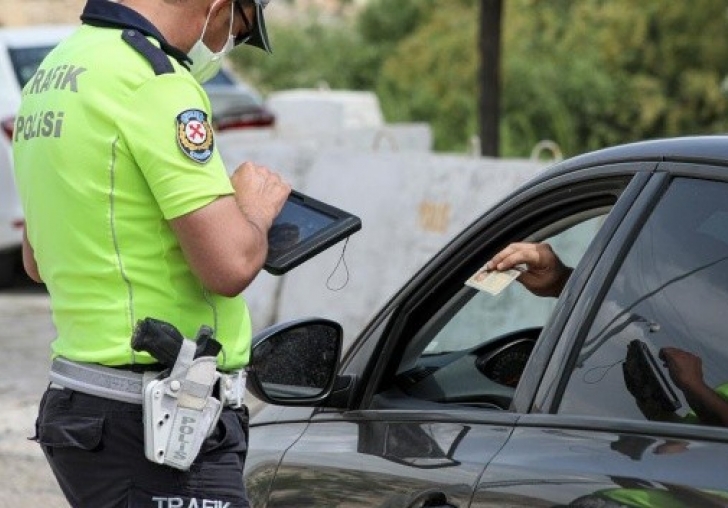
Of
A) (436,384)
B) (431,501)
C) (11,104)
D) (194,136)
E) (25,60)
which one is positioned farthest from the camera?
(25,60)

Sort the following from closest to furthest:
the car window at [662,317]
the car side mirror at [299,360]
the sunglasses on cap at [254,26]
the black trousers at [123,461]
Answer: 1. the car window at [662,317]
2. the black trousers at [123,461]
3. the sunglasses on cap at [254,26]
4. the car side mirror at [299,360]

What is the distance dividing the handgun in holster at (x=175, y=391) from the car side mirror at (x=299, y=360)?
51cm

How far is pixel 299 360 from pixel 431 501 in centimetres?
64

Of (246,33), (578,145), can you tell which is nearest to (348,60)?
(578,145)

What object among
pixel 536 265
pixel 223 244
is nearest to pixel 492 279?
pixel 536 265

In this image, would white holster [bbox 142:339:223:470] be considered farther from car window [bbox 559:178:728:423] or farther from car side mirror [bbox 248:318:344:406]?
car window [bbox 559:178:728:423]

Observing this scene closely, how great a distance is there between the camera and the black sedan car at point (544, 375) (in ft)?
9.88

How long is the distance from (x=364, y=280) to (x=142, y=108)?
23.6 feet

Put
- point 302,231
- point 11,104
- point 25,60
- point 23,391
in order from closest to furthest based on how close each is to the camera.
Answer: point 302,231
point 23,391
point 11,104
point 25,60

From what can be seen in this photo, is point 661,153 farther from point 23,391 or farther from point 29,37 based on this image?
point 29,37

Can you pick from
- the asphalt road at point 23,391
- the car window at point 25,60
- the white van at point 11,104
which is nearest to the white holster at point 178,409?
the asphalt road at point 23,391

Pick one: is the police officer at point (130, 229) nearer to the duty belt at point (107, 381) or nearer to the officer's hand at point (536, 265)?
the duty belt at point (107, 381)

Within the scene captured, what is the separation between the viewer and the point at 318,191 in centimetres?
1081

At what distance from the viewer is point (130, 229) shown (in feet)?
10.9
